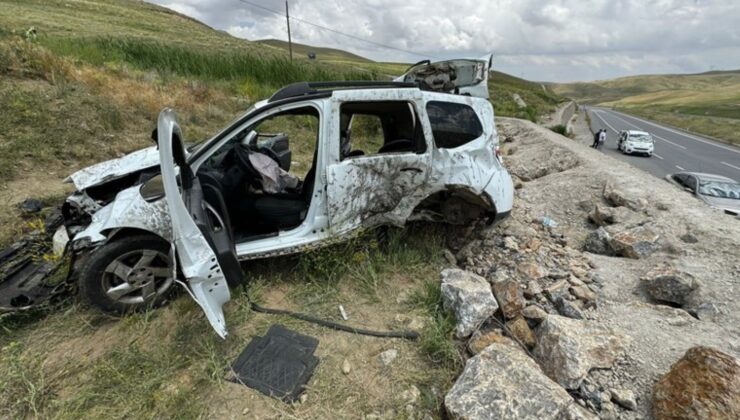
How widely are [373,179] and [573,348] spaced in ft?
6.80

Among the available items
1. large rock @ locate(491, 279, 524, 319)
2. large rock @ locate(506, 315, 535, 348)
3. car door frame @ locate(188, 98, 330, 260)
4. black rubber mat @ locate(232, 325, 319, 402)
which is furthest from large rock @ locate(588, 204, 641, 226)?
black rubber mat @ locate(232, 325, 319, 402)

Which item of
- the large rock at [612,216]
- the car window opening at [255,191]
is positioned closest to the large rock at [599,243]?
the large rock at [612,216]

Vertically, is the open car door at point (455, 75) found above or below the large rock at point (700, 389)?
above

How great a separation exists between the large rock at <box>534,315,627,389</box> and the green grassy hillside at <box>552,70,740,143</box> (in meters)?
41.1

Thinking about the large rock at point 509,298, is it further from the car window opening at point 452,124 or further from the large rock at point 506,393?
the car window opening at point 452,124

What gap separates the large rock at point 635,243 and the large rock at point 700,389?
2.44 metres

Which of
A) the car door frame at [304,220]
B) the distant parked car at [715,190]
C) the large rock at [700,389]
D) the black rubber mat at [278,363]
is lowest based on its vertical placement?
the distant parked car at [715,190]

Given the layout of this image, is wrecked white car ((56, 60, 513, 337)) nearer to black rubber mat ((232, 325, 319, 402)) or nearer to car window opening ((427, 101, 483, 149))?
car window opening ((427, 101, 483, 149))

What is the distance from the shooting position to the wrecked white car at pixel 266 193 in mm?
2598

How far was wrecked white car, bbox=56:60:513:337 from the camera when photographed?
8.52 feet

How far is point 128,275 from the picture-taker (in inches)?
110

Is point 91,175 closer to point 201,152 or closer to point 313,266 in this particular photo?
point 201,152

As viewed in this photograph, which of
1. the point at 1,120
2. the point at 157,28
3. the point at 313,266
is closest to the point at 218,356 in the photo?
the point at 313,266

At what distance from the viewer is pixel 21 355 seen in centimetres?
247
